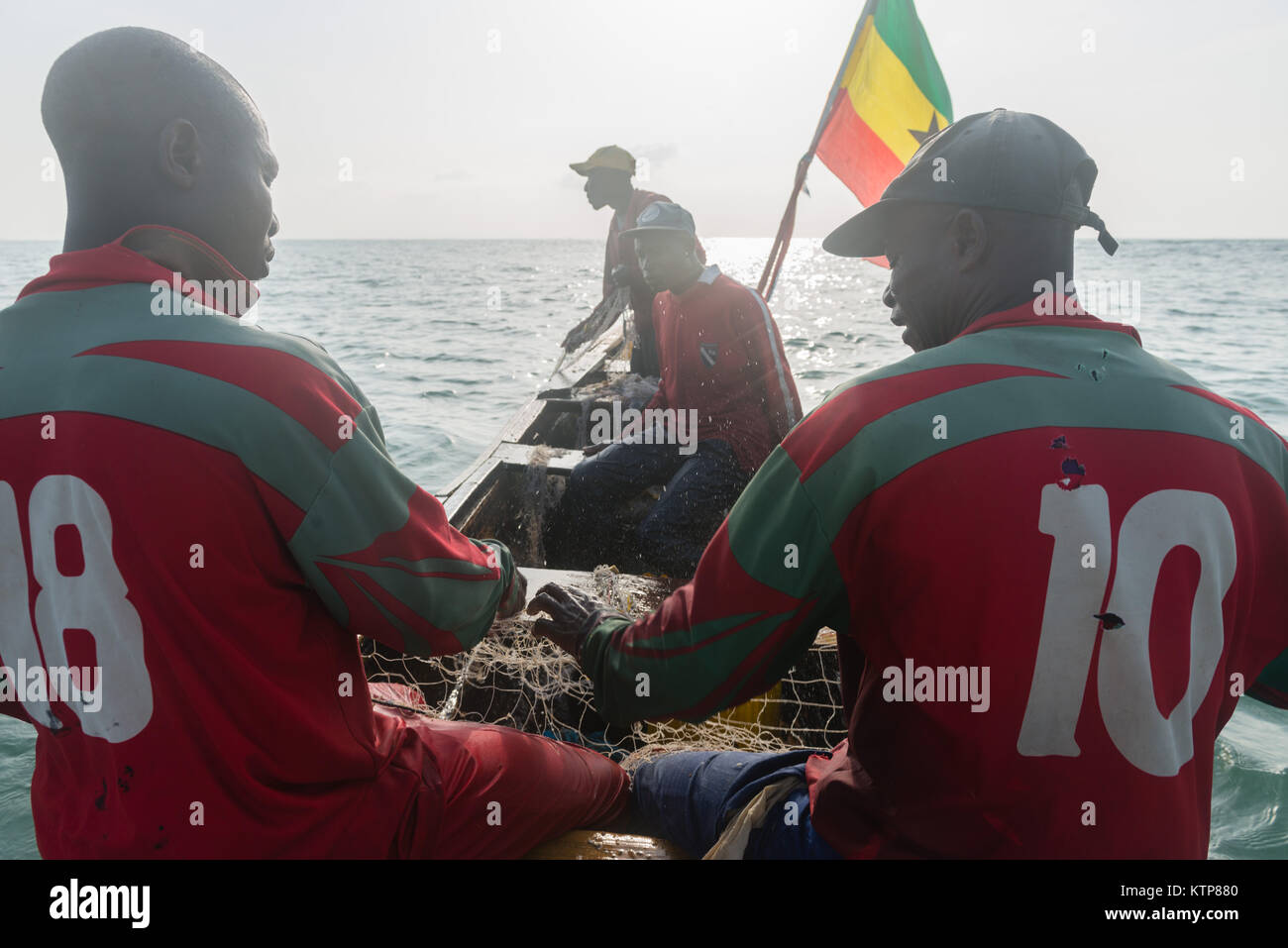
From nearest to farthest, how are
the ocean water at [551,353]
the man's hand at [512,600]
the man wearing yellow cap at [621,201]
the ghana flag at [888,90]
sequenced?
the man's hand at [512,600] < the ocean water at [551,353] < the ghana flag at [888,90] < the man wearing yellow cap at [621,201]

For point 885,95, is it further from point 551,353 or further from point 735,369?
point 551,353

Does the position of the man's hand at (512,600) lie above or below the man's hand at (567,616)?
above

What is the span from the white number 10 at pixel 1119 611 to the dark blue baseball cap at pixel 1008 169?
0.63 meters

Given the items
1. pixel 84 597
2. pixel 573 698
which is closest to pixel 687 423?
pixel 573 698

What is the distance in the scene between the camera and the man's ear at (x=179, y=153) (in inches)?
60.2

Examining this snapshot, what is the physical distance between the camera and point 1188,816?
4.35ft

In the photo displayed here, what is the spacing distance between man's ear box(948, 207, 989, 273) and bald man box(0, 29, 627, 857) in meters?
1.20

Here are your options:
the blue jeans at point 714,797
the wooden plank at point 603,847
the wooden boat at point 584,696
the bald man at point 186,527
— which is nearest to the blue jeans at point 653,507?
the wooden boat at point 584,696

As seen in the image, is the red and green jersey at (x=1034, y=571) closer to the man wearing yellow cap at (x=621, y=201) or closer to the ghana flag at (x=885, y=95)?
the ghana flag at (x=885, y=95)

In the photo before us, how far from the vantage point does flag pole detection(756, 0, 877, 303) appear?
6094 mm

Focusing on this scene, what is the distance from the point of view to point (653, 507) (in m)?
5.10

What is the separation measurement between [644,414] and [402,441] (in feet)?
25.5

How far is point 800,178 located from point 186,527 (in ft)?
20.3
